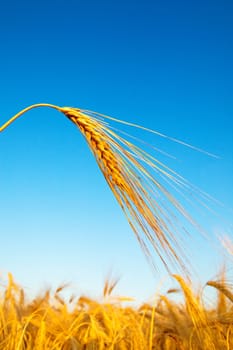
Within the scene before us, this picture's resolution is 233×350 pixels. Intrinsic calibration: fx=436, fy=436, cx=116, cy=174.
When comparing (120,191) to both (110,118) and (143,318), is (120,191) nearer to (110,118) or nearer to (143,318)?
(110,118)

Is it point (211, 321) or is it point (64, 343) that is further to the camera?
point (64, 343)

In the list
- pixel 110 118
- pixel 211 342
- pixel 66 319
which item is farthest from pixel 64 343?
pixel 110 118

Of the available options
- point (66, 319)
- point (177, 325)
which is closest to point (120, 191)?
point (177, 325)

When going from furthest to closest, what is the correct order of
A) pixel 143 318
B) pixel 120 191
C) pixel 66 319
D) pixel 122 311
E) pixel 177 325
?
pixel 122 311 → pixel 66 319 → pixel 143 318 → pixel 177 325 → pixel 120 191

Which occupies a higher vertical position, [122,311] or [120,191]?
[120,191]

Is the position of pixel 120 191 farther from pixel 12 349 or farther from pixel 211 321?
pixel 12 349

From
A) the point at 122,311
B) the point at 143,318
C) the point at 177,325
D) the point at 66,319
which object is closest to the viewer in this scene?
the point at 177,325

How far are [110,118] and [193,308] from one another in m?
1.03

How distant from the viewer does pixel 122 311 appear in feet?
10.2

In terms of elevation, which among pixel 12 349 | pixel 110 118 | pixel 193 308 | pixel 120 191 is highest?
pixel 110 118

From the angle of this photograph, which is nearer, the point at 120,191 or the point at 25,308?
the point at 120,191

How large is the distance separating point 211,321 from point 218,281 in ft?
0.83

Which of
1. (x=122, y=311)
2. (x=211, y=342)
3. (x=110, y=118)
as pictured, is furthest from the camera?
(x=122, y=311)

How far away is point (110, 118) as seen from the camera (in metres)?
1.89
